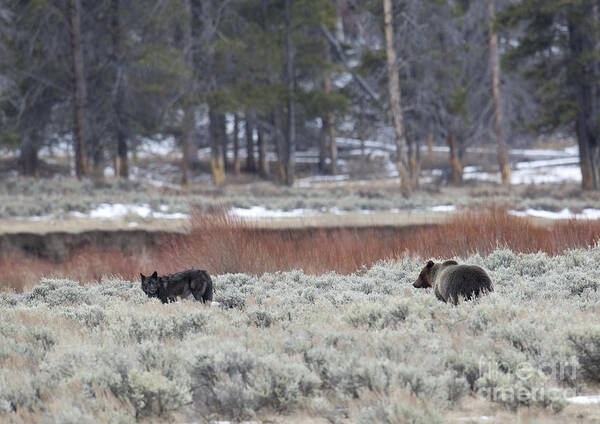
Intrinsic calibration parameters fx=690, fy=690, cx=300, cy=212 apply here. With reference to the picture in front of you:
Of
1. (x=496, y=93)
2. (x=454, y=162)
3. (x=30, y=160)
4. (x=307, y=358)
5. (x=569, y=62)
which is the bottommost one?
(x=307, y=358)

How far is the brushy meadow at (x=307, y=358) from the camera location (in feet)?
14.8

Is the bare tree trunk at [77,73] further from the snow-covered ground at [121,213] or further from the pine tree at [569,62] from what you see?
the pine tree at [569,62]

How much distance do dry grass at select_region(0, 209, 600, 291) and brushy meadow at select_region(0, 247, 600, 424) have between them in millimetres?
2707

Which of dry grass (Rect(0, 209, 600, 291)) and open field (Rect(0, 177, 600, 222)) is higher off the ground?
open field (Rect(0, 177, 600, 222))

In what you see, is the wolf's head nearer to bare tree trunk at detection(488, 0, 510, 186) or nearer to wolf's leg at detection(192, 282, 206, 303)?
wolf's leg at detection(192, 282, 206, 303)

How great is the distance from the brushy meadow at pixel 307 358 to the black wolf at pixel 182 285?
223mm

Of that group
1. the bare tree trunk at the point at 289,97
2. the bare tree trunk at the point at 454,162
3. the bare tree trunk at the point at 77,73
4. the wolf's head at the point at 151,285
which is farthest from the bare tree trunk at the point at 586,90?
the wolf's head at the point at 151,285

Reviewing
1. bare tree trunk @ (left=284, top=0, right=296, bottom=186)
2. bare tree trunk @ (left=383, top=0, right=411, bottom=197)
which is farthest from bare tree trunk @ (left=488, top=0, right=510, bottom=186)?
bare tree trunk @ (left=284, top=0, right=296, bottom=186)

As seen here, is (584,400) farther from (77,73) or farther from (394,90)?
(77,73)

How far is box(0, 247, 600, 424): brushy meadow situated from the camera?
452 cm

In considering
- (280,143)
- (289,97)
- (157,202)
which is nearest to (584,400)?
(157,202)

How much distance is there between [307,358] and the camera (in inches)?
207

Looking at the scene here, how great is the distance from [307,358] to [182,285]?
2793 mm

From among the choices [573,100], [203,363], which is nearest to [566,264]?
[203,363]
